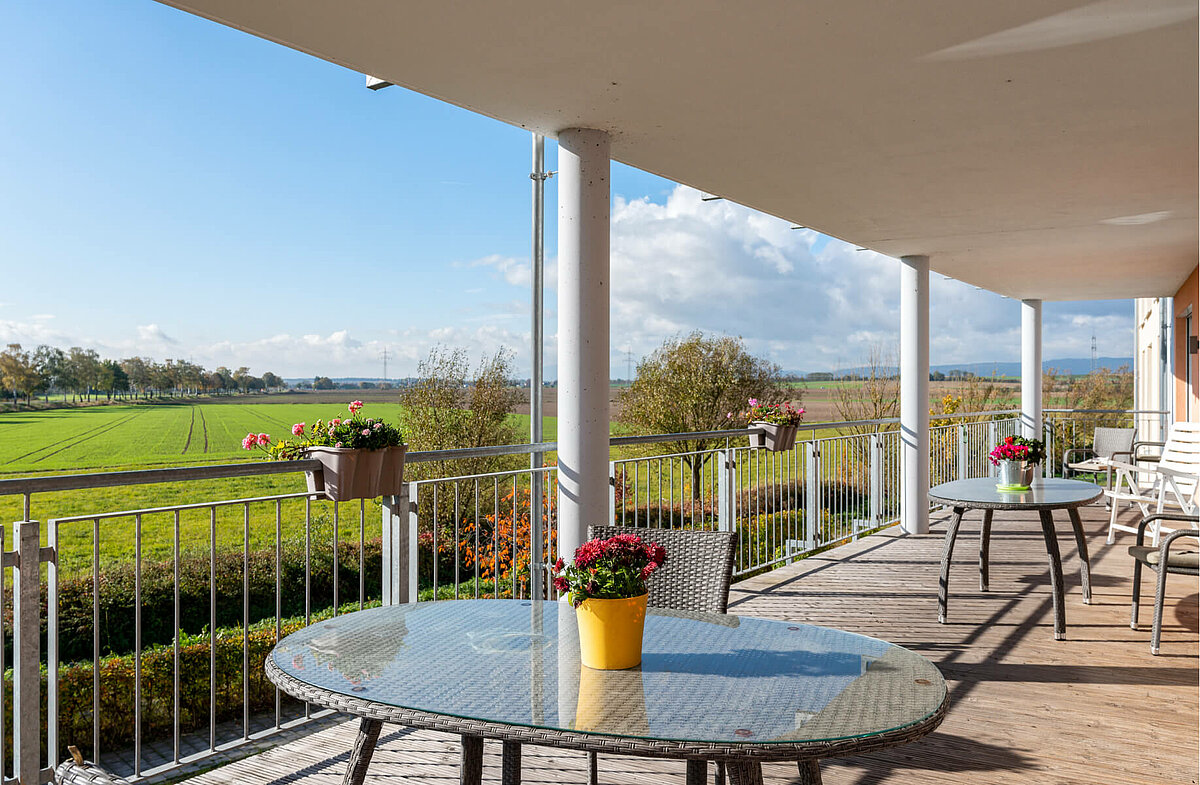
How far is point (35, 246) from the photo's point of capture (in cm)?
2838

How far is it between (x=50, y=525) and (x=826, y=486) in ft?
19.5

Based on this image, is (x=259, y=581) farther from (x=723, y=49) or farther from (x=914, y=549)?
(x=723, y=49)

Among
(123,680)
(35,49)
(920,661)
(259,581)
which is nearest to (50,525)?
(920,661)

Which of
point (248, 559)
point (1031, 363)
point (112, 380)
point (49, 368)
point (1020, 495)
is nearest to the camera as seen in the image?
point (248, 559)

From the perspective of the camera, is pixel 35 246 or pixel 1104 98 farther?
pixel 35 246

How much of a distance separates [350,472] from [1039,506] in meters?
3.39

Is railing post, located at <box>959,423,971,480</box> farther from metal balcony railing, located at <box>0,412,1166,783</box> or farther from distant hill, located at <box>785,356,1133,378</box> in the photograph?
distant hill, located at <box>785,356,1133,378</box>

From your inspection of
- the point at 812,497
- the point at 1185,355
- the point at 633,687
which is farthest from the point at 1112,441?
the point at 633,687

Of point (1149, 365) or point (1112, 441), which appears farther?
point (1149, 365)

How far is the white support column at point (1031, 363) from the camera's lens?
32.6 ft

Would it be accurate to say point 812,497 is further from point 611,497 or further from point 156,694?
point 156,694

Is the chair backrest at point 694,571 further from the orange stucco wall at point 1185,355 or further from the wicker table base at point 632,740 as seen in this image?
the orange stucco wall at point 1185,355

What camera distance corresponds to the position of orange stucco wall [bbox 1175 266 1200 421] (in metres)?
8.35

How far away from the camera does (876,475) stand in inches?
285
